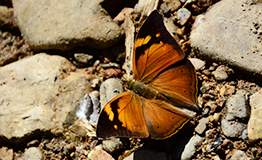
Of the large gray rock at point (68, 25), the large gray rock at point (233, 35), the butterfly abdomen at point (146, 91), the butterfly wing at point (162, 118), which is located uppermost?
the large gray rock at point (68, 25)

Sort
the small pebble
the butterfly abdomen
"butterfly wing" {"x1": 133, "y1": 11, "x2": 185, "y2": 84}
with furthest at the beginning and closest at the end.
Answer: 1. the small pebble
2. the butterfly abdomen
3. "butterfly wing" {"x1": 133, "y1": 11, "x2": 185, "y2": 84}

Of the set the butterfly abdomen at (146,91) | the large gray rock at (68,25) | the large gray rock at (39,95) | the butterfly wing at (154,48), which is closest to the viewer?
the butterfly wing at (154,48)

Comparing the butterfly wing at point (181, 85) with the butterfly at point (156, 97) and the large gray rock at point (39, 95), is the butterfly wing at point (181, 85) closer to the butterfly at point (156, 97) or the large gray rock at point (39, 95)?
the butterfly at point (156, 97)

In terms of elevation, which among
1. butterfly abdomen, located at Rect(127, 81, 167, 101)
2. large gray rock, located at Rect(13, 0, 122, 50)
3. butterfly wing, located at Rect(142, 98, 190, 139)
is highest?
large gray rock, located at Rect(13, 0, 122, 50)

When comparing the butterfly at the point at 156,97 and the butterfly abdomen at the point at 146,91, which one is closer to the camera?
the butterfly at the point at 156,97

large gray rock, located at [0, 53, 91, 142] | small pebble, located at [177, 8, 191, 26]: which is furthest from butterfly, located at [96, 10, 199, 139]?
large gray rock, located at [0, 53, 91, 142]

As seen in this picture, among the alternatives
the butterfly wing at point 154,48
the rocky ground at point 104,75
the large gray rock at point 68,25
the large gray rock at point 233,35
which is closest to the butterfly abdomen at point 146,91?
the butterfly wing at point 154,48

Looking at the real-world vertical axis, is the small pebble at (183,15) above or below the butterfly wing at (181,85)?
above

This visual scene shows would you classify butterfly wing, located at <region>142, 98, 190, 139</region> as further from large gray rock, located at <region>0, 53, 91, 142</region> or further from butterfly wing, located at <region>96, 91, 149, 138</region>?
large gray rock, located at <region>0, 53, 91, 142</region>
